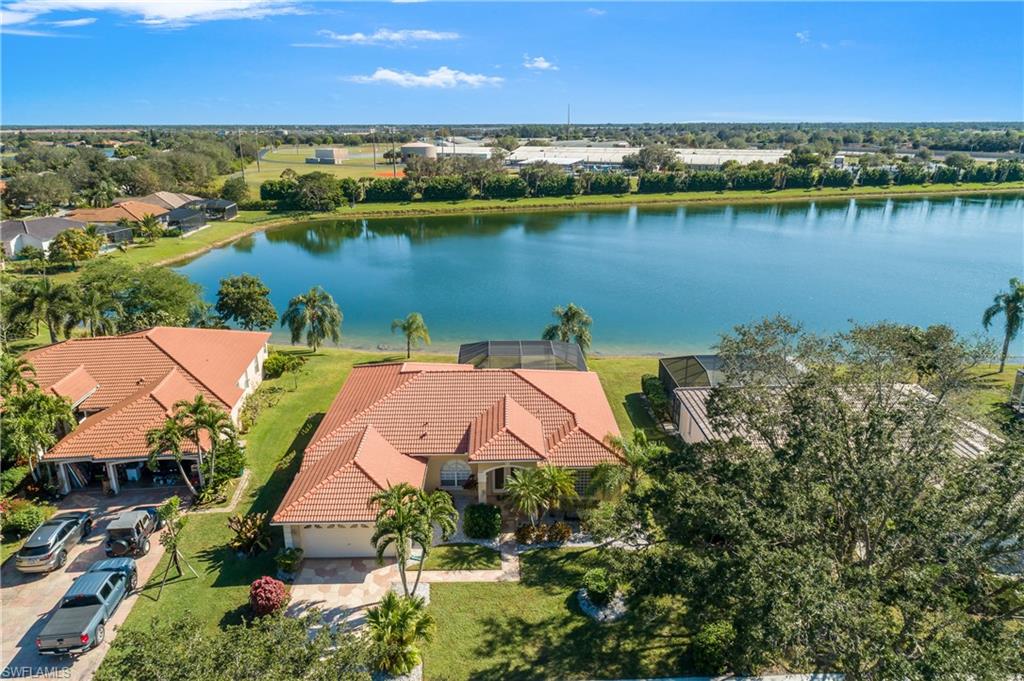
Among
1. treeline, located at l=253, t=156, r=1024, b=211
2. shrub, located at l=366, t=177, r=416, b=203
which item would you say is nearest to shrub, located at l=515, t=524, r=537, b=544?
treeline, located at l=253, t=156, r=1024, b=211

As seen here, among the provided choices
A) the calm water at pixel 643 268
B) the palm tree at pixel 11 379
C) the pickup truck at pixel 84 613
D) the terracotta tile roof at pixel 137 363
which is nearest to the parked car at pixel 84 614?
the pickup truck at pixel 84 613

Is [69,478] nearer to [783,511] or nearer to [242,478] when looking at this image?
[242,478]

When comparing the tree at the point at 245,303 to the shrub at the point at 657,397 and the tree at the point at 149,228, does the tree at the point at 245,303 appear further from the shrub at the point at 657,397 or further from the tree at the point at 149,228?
the tree at the point at 149,228

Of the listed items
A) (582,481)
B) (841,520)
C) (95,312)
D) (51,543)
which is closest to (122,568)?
(51,543)

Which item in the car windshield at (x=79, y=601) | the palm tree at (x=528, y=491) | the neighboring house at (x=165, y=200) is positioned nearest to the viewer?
the car windshield at (x=79, y=601)

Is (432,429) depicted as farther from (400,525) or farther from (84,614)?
(84,614)
